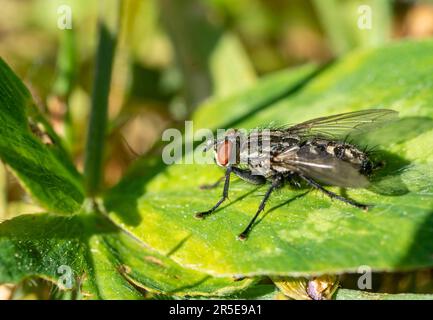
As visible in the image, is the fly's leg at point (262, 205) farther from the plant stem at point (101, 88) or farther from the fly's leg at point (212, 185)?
the plant stem at point (101, 88)

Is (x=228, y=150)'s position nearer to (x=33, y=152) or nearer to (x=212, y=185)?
(x=212, y=185)

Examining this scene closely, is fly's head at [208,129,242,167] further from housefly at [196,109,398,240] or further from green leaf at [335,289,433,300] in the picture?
green leaf at [335,289,433,300]

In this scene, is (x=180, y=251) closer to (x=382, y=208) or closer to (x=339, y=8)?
(x=382, y=208)

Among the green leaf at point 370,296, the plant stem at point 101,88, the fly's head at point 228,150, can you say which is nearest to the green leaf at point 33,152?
the plant stem at point 101,88

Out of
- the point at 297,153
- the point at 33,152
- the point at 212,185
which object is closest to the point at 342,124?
the point at 297,153
